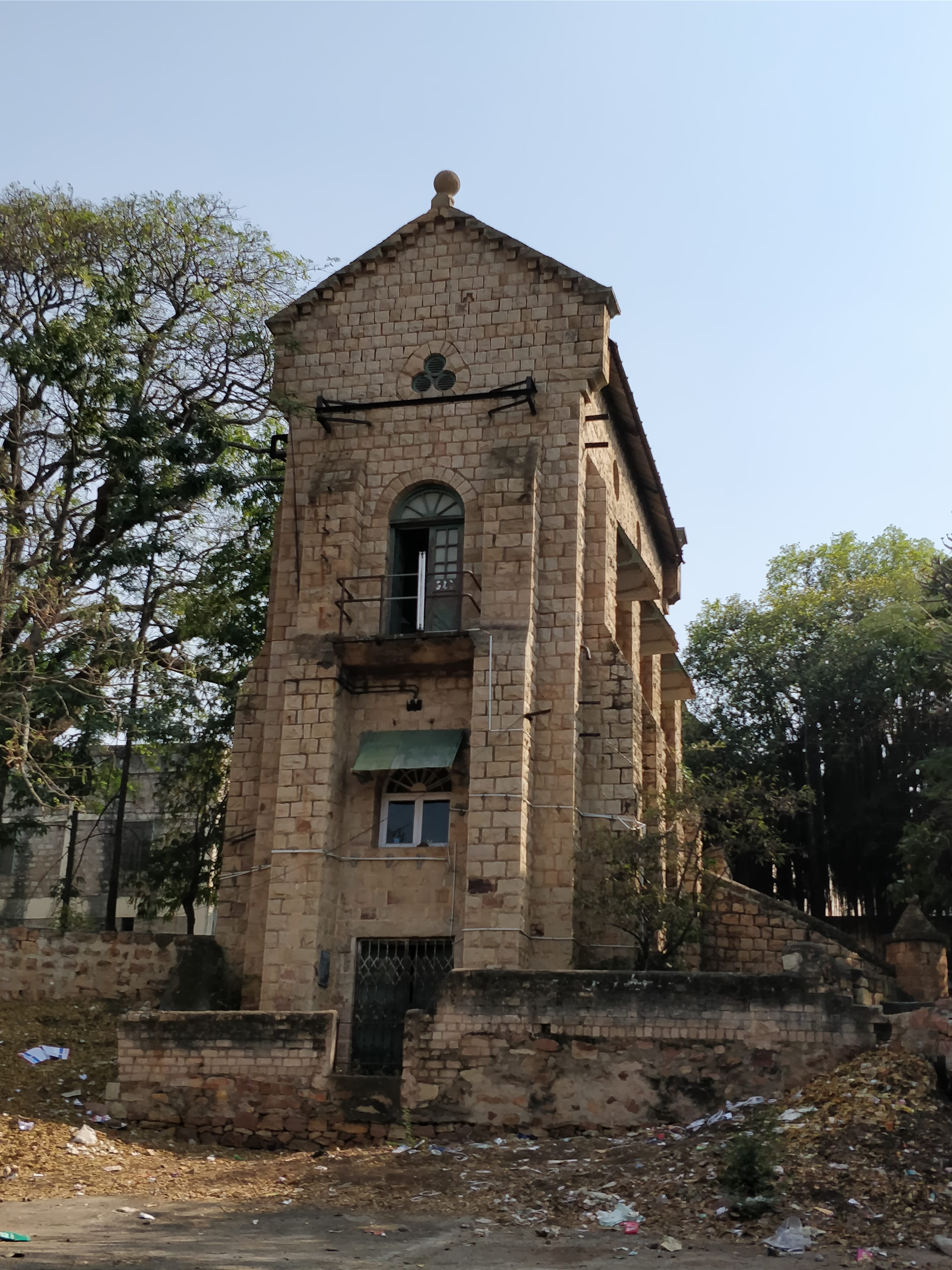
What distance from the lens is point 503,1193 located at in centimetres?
1263

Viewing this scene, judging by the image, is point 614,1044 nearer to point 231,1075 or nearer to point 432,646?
point 231,1075

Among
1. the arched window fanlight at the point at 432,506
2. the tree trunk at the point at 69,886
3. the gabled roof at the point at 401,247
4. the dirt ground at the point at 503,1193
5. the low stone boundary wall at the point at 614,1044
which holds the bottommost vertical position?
the dirt ground at the point at 503,1193

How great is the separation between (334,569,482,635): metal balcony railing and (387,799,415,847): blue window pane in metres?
2.50

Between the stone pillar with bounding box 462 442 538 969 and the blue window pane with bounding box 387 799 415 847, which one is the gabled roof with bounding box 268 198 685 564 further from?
the blue window pane with bounding box 387 799 415 847

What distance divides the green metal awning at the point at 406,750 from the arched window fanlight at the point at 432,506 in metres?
3.34

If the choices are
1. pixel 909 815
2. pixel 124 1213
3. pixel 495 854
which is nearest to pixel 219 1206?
pixel 124 1213

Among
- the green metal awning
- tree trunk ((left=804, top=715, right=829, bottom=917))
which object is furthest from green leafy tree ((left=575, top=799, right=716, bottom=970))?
tree trunk ((left=804, top=715, right=829, bottom=917))

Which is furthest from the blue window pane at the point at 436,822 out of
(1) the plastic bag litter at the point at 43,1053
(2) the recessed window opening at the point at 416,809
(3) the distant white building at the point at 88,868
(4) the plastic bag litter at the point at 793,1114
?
(3) the distant white building at the point at 88,868

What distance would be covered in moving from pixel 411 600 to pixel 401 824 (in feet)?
11.1

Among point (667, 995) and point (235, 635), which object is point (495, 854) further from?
point (235, 635)

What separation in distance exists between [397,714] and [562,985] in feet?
18.0

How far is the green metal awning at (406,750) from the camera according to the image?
19.0 metres

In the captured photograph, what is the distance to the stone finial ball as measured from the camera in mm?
21906

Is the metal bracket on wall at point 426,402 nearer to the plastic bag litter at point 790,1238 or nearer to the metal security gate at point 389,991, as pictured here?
the metal security gate at point 389,991
